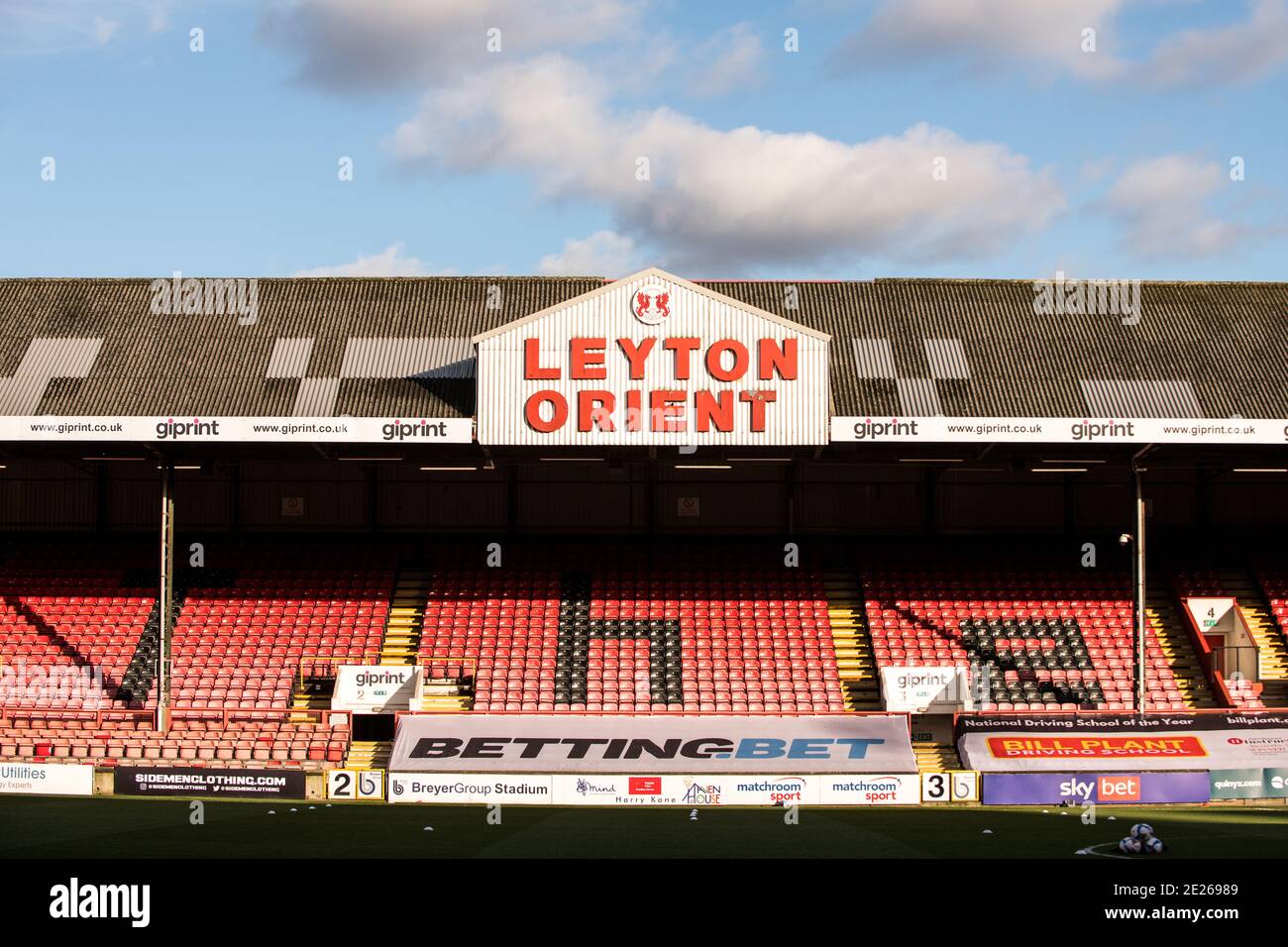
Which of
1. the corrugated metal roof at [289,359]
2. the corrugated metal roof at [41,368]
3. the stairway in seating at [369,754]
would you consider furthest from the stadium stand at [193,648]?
the corrugated metal roof at [289,359]

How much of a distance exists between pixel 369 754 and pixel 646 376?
1255 centimetres

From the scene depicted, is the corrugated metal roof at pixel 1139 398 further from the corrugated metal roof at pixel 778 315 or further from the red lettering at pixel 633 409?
the red lettering at pixel 633 409

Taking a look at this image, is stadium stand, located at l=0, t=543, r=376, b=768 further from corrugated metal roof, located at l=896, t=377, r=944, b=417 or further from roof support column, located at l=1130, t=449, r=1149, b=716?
roof support column, located at l=1130, t=449, r=1149, b=716

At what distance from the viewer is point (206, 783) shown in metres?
29.8

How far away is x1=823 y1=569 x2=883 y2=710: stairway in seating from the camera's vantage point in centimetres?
3719

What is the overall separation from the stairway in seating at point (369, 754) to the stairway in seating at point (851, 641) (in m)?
12.8

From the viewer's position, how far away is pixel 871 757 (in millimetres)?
31141

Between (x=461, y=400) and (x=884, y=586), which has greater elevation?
(x=461, y=400)

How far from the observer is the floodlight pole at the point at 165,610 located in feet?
113

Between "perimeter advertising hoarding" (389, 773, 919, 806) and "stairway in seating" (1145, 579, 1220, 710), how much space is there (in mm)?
11645

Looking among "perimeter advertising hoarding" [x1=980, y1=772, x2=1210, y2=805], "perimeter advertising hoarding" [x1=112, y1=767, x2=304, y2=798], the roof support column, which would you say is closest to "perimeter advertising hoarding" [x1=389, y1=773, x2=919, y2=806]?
"perimeter advertising hoarding" [x1=980, y1=772, x2=1210, y2=805]
